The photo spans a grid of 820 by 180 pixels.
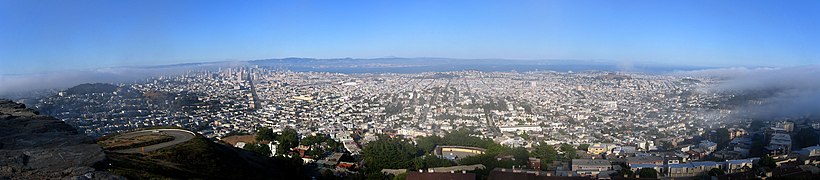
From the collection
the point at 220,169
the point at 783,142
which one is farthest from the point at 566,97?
the point at 220,169

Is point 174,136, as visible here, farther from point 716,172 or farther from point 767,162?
point 767,162

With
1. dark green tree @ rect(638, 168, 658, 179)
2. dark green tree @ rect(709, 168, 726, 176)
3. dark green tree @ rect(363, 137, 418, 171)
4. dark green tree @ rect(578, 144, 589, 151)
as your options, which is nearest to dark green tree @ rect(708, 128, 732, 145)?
dark green tree @ rect(578, 144, 589, 151)

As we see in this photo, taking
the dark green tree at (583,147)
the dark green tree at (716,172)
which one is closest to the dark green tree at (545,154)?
the dark green tree at (583,147)

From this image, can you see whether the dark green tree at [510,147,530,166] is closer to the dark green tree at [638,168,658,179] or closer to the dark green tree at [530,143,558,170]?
the dark green tree at [530,143,558,170]

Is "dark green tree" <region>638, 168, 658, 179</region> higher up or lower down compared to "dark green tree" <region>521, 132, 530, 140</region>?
higher up

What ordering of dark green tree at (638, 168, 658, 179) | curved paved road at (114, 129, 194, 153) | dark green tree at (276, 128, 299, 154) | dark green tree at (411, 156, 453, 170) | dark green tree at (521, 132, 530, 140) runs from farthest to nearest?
dark green tree at (521, 132, 530, 140) < dark green tree at (276, 128, 299, 154) < dark green tree at (411, 156, 453, 170) < dark green tree at (638, 168, 658, 179) < curved paved road at (114, 129, 194, 153)

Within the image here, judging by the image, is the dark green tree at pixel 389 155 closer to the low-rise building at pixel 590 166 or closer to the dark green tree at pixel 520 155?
the dark green tree at pixel 520 155

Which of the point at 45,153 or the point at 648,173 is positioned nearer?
the point at 45,153

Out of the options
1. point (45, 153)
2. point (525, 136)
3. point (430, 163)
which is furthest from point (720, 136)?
point (45, 153)
